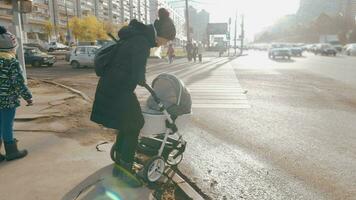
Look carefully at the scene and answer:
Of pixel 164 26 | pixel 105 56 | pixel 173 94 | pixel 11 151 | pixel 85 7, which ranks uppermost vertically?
pixel 85 7

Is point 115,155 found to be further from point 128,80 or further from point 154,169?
point 128,80

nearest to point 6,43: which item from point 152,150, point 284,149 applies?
point 152,150

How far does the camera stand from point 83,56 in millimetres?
21375

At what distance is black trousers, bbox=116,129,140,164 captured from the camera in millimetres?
3498

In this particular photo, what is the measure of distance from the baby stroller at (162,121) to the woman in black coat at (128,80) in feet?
0.72

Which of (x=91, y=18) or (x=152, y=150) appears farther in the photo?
(x=91, y=18)

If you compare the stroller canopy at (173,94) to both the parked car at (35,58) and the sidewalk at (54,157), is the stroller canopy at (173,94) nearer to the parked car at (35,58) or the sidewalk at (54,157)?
the sidewalk at (54,157)

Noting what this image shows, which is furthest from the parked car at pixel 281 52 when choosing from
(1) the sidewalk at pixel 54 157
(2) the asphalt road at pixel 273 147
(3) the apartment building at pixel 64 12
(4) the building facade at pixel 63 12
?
(4) the building facade at pixel 63 12

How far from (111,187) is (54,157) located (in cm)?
135

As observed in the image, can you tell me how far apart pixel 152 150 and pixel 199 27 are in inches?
4292

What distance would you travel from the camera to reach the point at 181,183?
3.79 m

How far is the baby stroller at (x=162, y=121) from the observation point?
3.63 m

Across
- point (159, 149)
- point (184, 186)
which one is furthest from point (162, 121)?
point (184, 186)

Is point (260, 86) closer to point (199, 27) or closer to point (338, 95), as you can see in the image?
point (338, 95)
